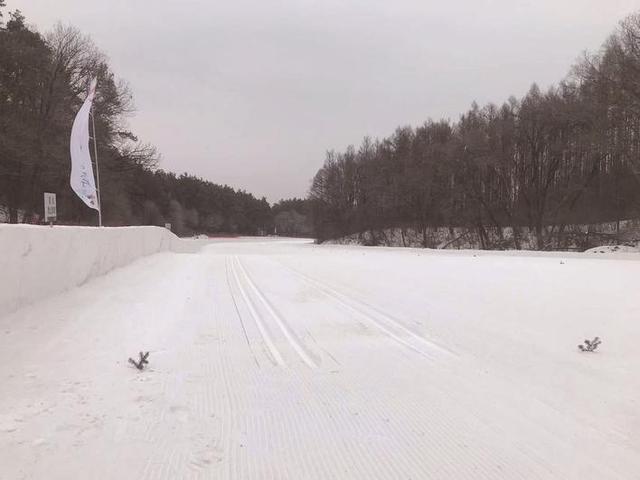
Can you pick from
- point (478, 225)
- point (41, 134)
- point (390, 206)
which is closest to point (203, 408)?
point (41, 134)

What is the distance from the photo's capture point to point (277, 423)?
399cm

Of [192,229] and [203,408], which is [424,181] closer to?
[203,408]

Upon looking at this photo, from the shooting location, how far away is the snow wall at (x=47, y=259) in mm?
6504

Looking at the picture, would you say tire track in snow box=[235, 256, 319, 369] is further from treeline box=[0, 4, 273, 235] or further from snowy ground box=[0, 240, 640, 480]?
treeline box=[0, 4, 273, 235]

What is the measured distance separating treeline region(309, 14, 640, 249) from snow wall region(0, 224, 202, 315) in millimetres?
33249

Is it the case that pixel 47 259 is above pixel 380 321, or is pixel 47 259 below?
above

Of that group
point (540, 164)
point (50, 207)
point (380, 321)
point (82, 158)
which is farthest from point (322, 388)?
point (540, 164)

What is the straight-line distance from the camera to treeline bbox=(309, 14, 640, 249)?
34.2m

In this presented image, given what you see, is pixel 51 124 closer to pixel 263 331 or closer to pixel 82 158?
pixel 82 158

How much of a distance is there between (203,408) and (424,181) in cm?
5276

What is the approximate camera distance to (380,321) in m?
7.79

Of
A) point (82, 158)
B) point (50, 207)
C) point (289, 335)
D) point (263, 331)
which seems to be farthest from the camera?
point (82, 158)

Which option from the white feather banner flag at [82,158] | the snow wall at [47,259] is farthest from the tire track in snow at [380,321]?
the white feather banner flag at [82,158]

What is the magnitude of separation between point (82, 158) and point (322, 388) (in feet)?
42.8
